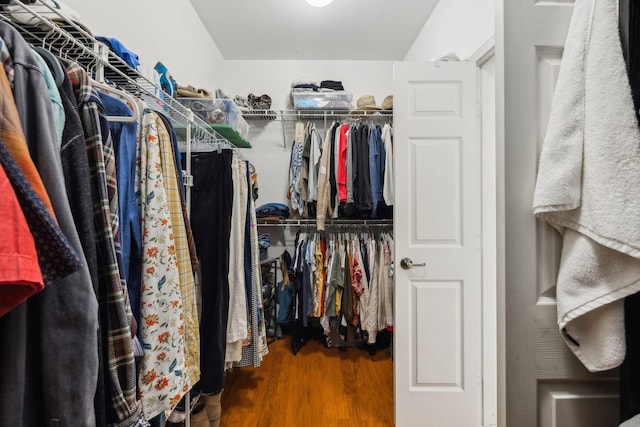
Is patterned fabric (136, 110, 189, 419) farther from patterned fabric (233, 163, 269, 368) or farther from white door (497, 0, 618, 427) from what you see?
white door (497, 0, 618, 427)

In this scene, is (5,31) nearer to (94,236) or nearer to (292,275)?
(94,236)

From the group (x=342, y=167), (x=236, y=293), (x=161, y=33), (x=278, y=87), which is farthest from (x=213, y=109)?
(x=278, y=87)

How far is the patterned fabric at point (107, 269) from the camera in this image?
0.52m

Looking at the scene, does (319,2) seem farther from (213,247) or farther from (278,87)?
(213,247)

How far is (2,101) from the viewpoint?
1.16 ft

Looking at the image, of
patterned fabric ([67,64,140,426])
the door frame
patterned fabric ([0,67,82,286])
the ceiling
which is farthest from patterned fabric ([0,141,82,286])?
the ceiling

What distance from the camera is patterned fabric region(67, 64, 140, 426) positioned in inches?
20.4

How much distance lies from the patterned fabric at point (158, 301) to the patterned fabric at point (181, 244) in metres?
0.05

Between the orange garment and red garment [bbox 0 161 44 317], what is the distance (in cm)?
4

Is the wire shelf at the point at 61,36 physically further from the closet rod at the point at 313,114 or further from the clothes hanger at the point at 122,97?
the closet rod at the point at 313,114

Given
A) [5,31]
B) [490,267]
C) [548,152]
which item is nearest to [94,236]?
[5,31]

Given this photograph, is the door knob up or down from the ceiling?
down

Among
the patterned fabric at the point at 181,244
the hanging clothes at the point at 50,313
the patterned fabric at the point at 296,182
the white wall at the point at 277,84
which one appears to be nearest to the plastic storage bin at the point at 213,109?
the patterned fabric at the point at 296,182

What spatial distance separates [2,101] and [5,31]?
0.58 feet
